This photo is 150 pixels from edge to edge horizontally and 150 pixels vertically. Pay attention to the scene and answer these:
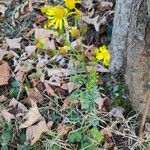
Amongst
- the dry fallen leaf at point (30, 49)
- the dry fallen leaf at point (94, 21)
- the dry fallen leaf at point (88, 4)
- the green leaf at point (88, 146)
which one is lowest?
the green leaf at point (88, 146)

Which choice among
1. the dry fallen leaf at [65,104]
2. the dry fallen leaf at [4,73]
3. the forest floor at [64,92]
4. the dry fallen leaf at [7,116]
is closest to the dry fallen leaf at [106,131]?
the forest floor at [64,92]

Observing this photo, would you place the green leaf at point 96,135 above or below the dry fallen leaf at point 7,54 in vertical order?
below

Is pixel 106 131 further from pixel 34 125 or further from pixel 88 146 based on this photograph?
pixel 34 125

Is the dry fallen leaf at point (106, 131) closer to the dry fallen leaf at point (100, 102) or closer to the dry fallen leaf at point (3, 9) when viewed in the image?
the dry fallen leaf at point (100, 102)

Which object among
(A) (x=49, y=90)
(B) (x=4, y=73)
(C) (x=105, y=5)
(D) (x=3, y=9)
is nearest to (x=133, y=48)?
(A) (x=49, y=90)

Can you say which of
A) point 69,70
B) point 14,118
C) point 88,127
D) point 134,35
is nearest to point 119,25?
point 134,35

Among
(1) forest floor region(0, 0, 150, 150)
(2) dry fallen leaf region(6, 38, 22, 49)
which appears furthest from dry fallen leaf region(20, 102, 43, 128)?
(2) dry fallen leaf region(6, 38, 22, 49)

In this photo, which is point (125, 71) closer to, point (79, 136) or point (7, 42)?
point (79, 136)
